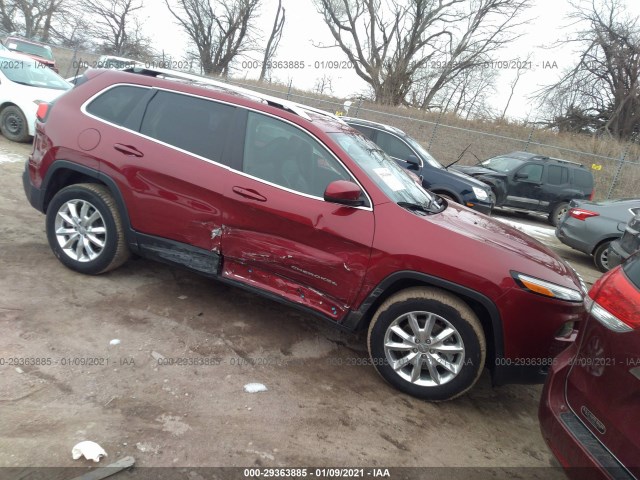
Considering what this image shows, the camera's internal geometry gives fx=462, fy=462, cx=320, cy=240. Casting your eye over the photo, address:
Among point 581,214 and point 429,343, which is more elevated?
point 581,214

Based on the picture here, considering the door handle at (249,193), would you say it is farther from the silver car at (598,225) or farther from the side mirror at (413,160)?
the silver car at (598,225)

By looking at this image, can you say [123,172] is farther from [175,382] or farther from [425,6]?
[425,6]

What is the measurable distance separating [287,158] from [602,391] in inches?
98.4

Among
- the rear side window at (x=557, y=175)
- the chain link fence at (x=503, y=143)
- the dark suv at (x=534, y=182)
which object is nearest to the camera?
the dark suv at (x=534, y=182)

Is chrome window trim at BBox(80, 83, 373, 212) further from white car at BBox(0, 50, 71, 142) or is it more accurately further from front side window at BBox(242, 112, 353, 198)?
white car at BBox(0, 50, 71, 142)

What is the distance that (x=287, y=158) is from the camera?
357cm

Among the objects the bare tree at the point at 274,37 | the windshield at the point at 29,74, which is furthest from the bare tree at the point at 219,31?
the windshield at the point at 29,74

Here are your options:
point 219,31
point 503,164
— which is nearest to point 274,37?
point 219,31

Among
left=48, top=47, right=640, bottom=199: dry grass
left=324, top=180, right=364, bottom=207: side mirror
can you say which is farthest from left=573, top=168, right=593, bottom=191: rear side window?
left=324, top=180, right=364, bottom=207: side mirror

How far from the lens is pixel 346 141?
147 inches

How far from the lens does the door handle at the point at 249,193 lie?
346 cm

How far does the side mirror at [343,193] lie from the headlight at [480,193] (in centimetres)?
628

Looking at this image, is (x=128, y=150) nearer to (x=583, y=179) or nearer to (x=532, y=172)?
(x=532, y=172)

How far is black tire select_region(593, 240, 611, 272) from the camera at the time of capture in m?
8.04
